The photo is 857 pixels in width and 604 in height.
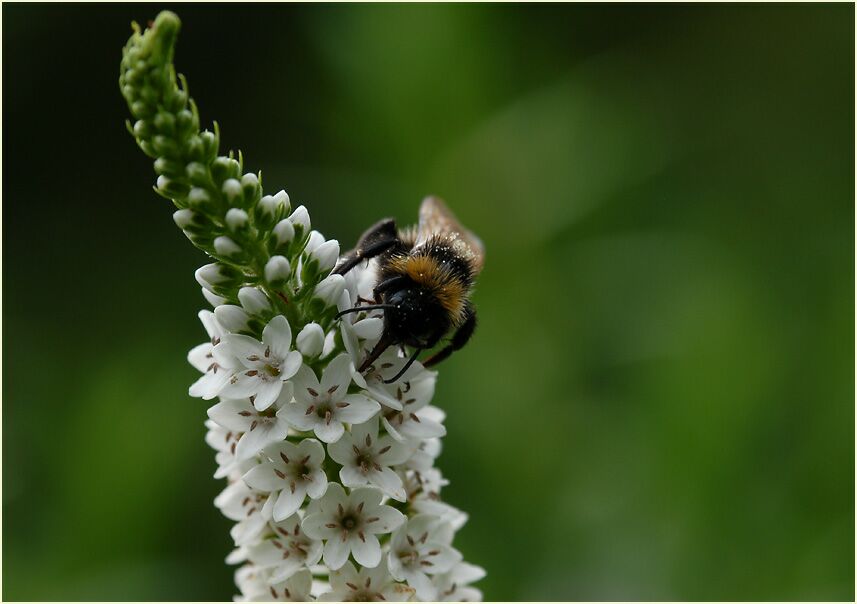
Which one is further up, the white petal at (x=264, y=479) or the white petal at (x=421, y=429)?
the white petal at (x=421, y=429)

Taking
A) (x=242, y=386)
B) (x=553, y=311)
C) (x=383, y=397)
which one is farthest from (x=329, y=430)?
(x=553, y=311)

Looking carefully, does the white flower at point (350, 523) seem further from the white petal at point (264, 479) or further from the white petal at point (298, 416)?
the white petal at point (298, 416)

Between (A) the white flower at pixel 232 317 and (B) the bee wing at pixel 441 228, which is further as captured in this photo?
(B) the bee wing at pixel 441 228

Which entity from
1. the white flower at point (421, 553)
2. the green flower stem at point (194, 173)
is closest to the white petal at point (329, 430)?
the green flower stem at point (194, 173)

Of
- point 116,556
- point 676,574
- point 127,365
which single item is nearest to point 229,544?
point 116,556

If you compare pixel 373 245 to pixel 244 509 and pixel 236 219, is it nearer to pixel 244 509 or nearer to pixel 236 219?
pixel 236 219

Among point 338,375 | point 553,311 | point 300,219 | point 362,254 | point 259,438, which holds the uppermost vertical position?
point 553,311

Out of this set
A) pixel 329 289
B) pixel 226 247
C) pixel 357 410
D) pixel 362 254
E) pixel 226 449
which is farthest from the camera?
pixel 362 254
